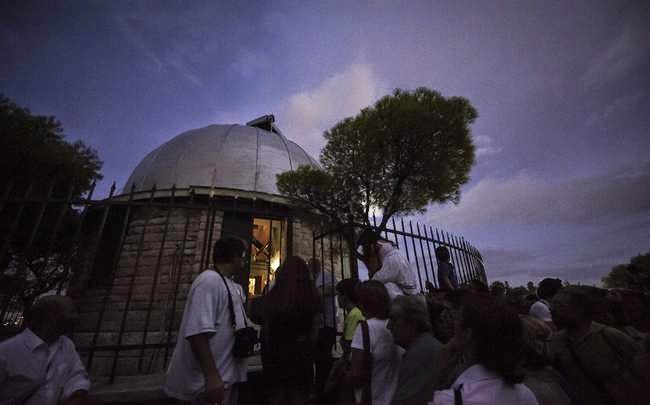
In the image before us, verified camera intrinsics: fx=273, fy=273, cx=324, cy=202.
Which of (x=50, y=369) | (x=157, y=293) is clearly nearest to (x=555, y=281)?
(x=50, y=369)

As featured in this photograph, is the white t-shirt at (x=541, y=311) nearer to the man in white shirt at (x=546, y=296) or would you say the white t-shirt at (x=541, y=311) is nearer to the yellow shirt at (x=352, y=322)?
the man in white shirt at (x=546, y=296)

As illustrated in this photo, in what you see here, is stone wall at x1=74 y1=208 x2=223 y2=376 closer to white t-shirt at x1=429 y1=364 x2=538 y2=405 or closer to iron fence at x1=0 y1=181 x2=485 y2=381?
iron fence at x1=0 y1=181 x2=485 y2=381

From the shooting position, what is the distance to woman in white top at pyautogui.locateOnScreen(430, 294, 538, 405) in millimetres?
1290

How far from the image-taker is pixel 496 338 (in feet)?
4.49

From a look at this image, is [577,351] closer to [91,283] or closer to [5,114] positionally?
[91,283]

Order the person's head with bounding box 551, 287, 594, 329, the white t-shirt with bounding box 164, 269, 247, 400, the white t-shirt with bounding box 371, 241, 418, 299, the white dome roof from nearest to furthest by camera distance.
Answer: the white t-shirt with bounding box 164, 269, 247, 400 → the person's head with bounding box 551, 287, 594, 329 → the white t-shirt with bounding box 371, 241, 418, 299 → the white dome roof

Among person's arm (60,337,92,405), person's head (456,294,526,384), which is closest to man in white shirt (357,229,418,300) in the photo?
person's head (456,294,526,384)

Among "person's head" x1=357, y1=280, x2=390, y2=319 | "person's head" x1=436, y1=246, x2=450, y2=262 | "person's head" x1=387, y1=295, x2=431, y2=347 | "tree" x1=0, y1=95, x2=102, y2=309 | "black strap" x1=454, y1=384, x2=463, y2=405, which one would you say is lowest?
"black strap" x1=454, y1=384, x2=463, y2=405

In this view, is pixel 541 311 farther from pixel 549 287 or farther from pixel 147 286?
pixel 147 286

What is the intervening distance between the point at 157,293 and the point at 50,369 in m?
6.92

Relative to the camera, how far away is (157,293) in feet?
25.6

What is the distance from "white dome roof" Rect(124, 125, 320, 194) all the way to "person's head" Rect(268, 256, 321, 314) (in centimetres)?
936

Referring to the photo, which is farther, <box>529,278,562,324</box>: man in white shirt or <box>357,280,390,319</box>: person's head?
<box>529,278,562,324</box>: man in white shirt

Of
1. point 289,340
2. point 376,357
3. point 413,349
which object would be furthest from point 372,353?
point 289,340
